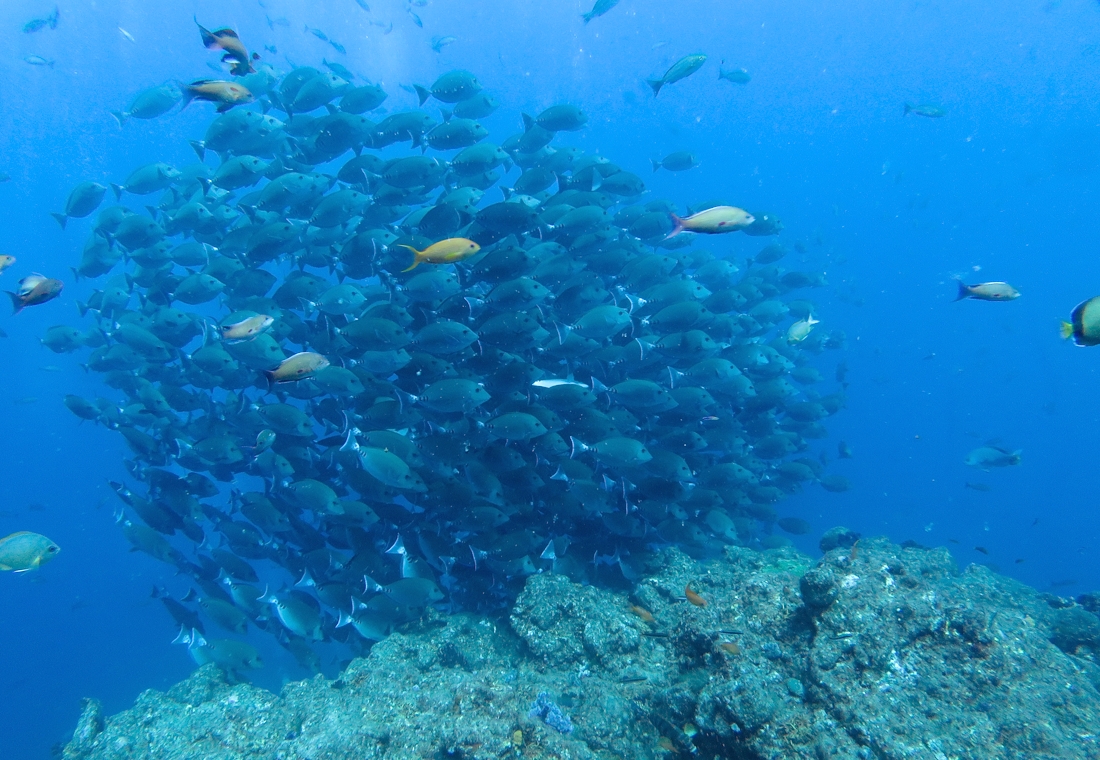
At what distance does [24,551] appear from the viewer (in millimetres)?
5645

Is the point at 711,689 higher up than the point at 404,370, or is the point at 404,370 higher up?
the point at 404,370

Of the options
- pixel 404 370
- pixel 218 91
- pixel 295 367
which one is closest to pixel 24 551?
pixel 295 367

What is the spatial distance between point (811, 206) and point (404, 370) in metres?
67.5

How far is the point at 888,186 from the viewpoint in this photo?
66.1 m

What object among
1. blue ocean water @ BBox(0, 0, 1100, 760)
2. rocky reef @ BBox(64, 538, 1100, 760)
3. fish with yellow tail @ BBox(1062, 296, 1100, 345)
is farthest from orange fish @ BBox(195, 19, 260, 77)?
blue ocean water @ BBox(0, 0, 1100, 760)

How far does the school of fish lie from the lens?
21.3ft

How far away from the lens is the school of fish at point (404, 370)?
649 centimetres

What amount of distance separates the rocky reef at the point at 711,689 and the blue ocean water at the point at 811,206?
13775mm

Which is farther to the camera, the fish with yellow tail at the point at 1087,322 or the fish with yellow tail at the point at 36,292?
the fish with yellow tail at the point at 36,292

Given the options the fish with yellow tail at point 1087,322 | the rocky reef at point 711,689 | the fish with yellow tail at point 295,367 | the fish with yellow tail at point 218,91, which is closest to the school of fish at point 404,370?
the fish with yellow tail at point 218,91

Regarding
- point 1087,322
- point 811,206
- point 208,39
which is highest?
point 811,206

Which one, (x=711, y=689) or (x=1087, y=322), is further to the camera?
(x=1087, y=322)

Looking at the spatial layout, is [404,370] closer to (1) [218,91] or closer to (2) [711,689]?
(1) [218,91]

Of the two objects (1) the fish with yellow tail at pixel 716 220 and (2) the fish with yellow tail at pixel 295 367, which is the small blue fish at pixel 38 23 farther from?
(1) the fish with yellow tail at pixel 716 220
